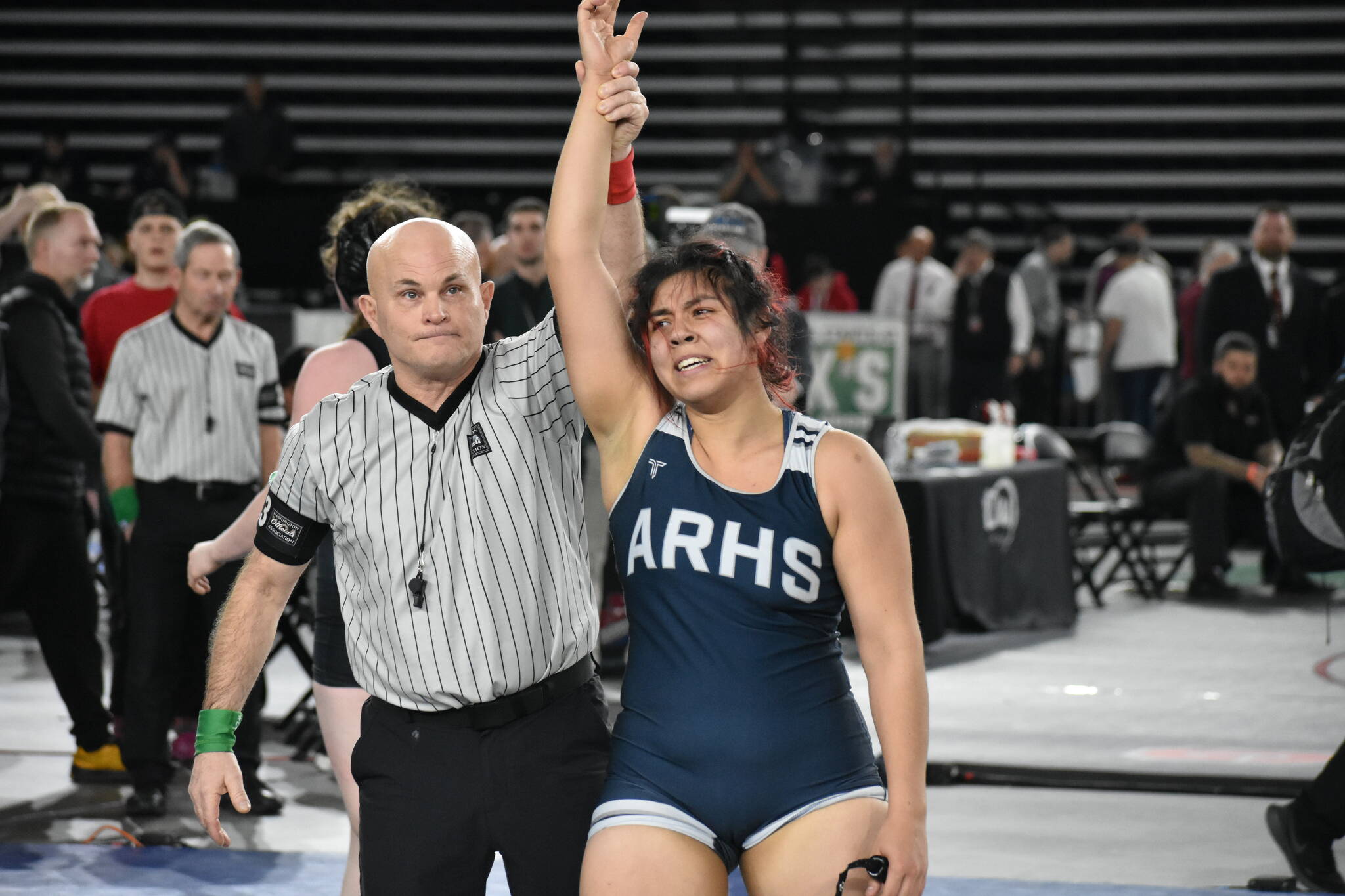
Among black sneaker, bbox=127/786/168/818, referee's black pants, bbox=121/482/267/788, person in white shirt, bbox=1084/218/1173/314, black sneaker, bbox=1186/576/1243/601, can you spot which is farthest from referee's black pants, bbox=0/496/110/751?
person in white shirt, bbox=1084/218/1173/314

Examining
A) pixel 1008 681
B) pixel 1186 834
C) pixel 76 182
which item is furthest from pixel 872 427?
pixel 76 182

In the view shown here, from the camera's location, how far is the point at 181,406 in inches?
209

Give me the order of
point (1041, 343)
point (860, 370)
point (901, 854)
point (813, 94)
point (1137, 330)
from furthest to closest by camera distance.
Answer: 1. point (813, 94)
2. point (1041, 343)
3. point (1137, 330)
4. point (860, 370)
5. point (901, 854)

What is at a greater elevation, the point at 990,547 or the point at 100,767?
the point at 990,547

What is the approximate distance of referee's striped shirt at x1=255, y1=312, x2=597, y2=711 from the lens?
8.64 feet

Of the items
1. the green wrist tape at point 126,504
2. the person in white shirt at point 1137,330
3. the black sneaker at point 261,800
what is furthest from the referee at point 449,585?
the person in white shirt at point 1137,330

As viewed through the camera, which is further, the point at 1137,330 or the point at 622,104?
the point at 1137,330

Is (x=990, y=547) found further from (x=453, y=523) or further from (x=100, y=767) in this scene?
(x=453, y=523)

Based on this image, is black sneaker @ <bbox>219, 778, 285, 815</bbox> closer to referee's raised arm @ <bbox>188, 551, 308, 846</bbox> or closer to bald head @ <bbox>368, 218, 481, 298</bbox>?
referee's raised arm @ <bbox>188, 551, 308, 846</bbox>

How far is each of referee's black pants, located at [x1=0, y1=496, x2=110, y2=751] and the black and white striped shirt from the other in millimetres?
546

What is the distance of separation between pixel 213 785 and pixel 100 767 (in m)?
3.21

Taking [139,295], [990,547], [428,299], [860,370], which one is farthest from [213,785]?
[860,370]

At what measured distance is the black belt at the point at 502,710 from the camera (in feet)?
8.65

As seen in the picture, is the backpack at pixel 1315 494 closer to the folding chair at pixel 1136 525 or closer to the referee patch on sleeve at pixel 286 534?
the referee patch on sleeve at pixel 286 534
